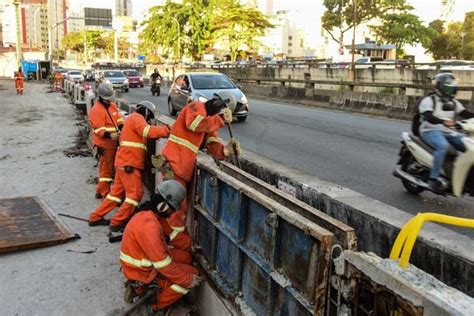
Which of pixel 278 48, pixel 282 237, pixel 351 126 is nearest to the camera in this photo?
pixel 282 237

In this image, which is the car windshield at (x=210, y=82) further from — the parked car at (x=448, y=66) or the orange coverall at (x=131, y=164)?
the orange coverall at (x=131, y=164)

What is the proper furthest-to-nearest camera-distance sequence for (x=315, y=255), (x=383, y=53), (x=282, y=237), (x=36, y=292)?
(x=383, y=53)
(x=36, y=292)
(x=282, y=237)
(x=315, y=255)

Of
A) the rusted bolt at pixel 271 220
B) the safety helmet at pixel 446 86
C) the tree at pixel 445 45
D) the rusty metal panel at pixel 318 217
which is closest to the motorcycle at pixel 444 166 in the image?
the safety helmet at pixel 446 86

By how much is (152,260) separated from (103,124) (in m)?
3.63

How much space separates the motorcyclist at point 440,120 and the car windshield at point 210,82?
10.5 meters

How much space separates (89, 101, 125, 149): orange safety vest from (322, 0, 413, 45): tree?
2313 inches

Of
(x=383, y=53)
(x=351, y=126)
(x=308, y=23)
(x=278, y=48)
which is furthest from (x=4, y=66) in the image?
(x=308, y=23)

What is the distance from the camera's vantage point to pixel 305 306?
305 cm

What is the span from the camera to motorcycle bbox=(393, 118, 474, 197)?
5.64 meters

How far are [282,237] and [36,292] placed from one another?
106 inches

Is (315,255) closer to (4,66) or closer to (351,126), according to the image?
(351,126)

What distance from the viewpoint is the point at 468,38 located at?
7000 cm

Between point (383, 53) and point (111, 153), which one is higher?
point (383, 53)

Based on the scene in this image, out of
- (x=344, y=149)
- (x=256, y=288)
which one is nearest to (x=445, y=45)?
(x=344, y=149)
